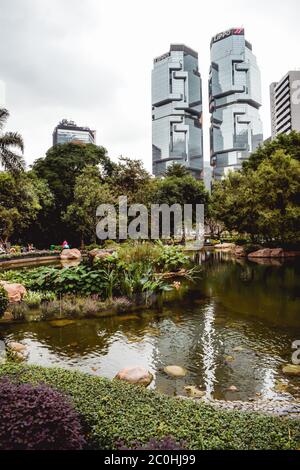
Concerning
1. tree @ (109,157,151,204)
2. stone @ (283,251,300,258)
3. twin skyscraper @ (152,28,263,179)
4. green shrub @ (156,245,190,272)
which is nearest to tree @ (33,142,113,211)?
tree @ (109,157,151,204)

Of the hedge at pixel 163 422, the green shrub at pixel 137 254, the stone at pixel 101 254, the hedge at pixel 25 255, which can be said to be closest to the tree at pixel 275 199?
the stone at pixel 101 254

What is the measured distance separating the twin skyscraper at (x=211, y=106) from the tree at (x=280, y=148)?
11463cm

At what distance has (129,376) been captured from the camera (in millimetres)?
5809

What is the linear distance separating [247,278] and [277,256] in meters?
13.1

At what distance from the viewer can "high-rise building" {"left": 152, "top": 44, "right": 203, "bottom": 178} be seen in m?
Result: 151

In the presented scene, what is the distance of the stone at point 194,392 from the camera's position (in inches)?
213

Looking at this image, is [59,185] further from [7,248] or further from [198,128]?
[198,128]

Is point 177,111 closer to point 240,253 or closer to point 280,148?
point 280,148

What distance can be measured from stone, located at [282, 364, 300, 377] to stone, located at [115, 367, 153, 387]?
2.42 m

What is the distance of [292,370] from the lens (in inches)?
249

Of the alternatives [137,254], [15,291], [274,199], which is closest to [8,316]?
[15,291]

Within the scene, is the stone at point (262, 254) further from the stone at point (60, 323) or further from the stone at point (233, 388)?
the stone at point (233, 388)

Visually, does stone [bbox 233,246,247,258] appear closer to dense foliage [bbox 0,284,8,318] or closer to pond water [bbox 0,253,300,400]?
pond water [bbox 0,253,300,400]
